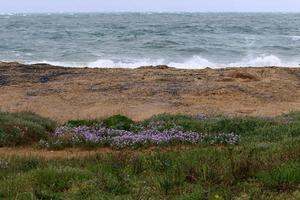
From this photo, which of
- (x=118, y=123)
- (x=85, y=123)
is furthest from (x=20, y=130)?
(x=118, y=123)

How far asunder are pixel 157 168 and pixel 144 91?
32.8 feet

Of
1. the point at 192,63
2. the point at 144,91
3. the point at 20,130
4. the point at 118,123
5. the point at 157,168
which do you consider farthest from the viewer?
the point at 192,63

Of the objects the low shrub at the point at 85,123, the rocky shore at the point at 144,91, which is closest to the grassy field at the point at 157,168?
the low shrub at the point at 85,123

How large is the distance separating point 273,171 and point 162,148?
350cm

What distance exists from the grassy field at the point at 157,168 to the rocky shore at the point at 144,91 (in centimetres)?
347

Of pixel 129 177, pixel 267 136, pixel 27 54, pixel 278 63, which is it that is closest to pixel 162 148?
pixel 267 136

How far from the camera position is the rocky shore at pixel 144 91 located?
14.4 metres

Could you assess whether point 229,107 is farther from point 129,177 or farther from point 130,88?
point 129,177

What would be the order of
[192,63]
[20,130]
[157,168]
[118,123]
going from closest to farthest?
1. [157,168]
2. [20,130]
3. [118,123]
4. [192,63]

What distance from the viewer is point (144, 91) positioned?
16688mm

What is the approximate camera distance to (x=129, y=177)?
6.33m

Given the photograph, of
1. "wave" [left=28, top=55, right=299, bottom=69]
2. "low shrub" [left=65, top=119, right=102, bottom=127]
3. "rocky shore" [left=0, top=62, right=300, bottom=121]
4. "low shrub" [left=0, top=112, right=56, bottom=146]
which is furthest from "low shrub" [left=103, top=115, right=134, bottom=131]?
"wave" [left=28, top=55, right=299, bottom=69]

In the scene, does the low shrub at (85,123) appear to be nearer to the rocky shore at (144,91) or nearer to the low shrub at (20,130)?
the low shrub at (20,130)

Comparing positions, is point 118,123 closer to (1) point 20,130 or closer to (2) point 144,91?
(1) point 20,130
